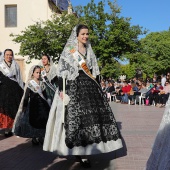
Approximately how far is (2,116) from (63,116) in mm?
2966

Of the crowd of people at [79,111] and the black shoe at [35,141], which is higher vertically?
the crowd of people at [79,111]

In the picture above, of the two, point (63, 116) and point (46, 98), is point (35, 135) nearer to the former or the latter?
point (46, 98)

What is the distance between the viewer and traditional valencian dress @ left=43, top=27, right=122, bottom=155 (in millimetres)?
4746

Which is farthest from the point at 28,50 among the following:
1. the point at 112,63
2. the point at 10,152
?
the point at 10,152

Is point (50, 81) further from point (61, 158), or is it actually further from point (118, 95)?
point (118, 95)

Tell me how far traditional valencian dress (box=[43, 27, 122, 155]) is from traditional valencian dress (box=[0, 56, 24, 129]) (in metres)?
2.70

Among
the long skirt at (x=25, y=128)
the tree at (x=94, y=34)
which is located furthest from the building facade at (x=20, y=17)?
the long skirt at (x=25, y=128)

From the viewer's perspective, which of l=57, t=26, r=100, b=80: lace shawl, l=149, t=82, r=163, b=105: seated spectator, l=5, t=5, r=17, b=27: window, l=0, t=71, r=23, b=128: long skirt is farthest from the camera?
l=5, t=5, r=17, b=27: window

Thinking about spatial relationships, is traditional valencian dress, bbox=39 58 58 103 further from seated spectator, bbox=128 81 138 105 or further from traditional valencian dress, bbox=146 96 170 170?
seated spectator, bbox=128 81 138 105

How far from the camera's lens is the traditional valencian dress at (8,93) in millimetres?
7496

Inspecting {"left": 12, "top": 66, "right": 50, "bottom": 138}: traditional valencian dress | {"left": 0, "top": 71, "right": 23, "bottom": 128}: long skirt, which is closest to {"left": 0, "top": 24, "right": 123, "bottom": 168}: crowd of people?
{"left": 12, "top": 66, "right": 50, "bottom": 138}: traditional valencian dress

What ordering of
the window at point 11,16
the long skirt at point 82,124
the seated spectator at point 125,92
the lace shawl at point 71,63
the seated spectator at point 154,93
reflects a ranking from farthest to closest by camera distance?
the window at point 11,16, the seated spectator at point 125,92, the seated spectator at point 154,93, the lace shawl at point 71,63, the long skirt at point 82,124

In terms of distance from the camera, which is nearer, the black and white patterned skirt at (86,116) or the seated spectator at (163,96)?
the black and white patterned skirt at (86,116)

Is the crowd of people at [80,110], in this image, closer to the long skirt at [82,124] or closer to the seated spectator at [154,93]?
the long skirt at [82,124]
